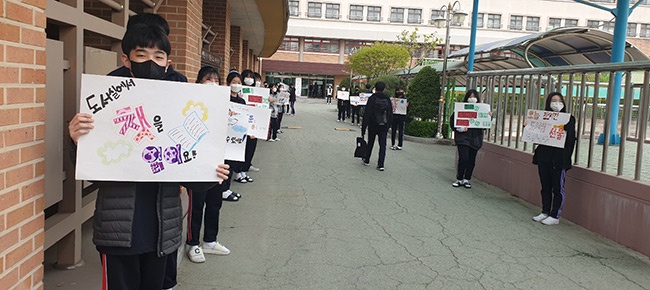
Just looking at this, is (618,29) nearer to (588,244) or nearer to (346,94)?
(588,244)

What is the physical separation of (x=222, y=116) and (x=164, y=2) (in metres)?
4.08

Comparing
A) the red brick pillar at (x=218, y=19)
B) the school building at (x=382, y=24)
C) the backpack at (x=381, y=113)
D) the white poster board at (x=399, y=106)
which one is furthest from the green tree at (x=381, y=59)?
the backpack at (x=381, y=113)

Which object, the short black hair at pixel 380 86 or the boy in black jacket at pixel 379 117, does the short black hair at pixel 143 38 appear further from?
the short black hair at pixel 380 86

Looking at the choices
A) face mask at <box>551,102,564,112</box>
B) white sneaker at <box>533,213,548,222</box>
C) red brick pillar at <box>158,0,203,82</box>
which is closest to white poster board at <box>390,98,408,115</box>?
face mask at <box>551,102,564,112</box>

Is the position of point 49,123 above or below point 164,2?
below

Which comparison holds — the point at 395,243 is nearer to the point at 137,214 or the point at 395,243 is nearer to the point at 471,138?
the point at 137,214

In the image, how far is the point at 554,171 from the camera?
22.3ft

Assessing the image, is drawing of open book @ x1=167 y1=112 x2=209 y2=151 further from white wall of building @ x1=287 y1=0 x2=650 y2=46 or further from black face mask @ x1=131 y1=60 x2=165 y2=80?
white wall of building @ x1=287 y1=0 x2=650 y2=46

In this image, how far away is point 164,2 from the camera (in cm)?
627

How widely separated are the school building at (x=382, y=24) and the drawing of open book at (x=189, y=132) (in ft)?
187

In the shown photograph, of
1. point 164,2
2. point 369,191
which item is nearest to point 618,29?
point 369,191

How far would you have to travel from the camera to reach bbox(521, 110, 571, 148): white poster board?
22.4ft

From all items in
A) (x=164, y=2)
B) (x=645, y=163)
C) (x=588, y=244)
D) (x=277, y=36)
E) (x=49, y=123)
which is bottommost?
(x=588, y=244)

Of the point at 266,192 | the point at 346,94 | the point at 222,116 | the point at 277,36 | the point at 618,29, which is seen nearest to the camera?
the point at 222,116
